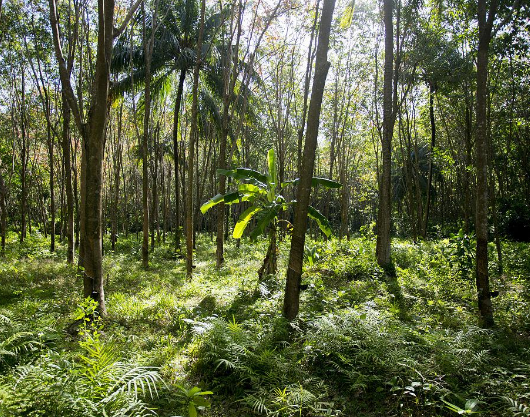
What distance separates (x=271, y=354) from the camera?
402 cm

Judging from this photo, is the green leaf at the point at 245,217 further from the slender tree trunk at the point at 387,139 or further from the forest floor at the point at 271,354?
the slender tree trunk at the point at 387,139

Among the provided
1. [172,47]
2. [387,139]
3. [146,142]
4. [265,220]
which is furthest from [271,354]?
[172,47]

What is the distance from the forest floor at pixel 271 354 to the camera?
3.10 meters

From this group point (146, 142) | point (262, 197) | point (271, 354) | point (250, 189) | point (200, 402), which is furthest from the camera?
point (146, 142)

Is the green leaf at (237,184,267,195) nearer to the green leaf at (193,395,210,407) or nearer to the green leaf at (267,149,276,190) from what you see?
the green leaf at (267,149,276,190)

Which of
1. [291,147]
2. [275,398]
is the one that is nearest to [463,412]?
[275,398]

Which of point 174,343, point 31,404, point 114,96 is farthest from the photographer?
point 114,96

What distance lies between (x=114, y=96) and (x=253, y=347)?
39.4 feet

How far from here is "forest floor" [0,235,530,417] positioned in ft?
10.2

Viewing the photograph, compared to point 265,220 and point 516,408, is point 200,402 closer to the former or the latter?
point 516,408

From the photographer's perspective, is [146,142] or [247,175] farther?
[146,142]

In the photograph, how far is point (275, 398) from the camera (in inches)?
133

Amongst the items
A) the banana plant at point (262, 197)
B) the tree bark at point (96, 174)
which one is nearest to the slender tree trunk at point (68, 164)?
the tree bark at point (96, 174)

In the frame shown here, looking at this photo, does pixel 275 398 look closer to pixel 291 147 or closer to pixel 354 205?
pixel 291 147
